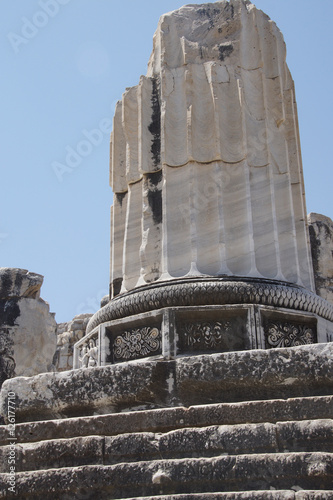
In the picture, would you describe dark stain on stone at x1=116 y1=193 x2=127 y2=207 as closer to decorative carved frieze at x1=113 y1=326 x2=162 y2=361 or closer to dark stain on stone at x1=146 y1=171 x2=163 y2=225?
dark stain on stone at x1=146 y1=171 x2=163 y2=225

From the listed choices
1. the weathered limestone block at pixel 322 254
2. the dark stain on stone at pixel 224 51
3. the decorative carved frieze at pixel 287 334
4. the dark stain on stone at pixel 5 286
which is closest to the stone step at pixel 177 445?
the decorative carved frieze at pixel 287 334

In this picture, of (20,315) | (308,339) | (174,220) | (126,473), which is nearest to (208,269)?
(174,220)

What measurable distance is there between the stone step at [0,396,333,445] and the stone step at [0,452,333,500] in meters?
0.31

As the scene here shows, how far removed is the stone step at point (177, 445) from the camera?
13.1 ft

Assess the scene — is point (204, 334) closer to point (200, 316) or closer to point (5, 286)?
point (200, 316)

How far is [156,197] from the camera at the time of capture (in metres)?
6.98

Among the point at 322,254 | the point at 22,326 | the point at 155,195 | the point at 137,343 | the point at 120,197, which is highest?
the point at 322,254

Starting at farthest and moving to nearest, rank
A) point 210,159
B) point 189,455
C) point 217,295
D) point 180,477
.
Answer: point 210,159 < point 217,295 < point 189,455 < point 180,477

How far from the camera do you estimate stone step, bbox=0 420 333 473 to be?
3984 mm

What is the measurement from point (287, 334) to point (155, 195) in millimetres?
1888

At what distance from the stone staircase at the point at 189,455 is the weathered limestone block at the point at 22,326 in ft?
18.5

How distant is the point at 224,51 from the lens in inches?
291

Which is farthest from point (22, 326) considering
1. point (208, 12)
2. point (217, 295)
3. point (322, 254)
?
point (208, 12)

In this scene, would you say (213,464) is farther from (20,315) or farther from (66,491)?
(20,315)
